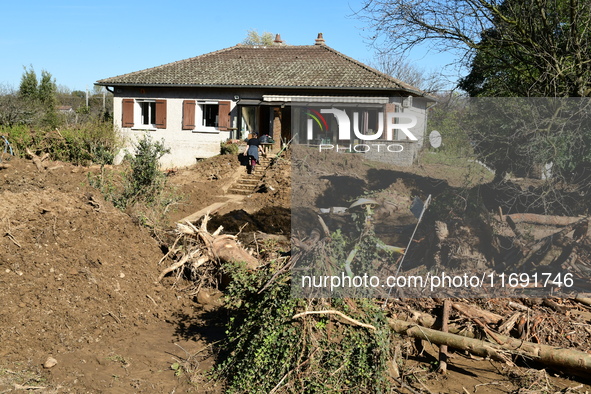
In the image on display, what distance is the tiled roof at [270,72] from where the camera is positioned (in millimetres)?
24922

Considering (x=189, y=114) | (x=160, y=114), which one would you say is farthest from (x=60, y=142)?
(x=189, y=114)

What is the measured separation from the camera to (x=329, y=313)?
563 centimetres

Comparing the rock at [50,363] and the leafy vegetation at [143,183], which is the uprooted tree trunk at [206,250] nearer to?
the leafy vegetation at [143,183]

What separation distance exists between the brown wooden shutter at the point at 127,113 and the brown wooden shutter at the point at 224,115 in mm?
4334

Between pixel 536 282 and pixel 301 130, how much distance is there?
1748 cm

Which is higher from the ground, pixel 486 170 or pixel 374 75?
pixel 374 75

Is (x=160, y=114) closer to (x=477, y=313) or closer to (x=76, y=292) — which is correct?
(x=76, y=292)

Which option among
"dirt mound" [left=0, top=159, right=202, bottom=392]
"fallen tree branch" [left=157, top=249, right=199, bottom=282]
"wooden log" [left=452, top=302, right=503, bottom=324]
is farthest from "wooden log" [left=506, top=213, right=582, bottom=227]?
"dirt mound" [left=0, top=159, right=202, bottom=392]

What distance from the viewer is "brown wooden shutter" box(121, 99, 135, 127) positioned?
27156 mm

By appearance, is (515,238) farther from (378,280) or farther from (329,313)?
(329,313)

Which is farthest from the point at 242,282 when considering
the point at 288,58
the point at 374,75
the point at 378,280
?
the point at 288,58

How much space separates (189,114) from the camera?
26.4m

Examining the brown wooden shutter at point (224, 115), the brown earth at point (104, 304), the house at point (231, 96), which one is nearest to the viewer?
the brown earth at point (104, 304)

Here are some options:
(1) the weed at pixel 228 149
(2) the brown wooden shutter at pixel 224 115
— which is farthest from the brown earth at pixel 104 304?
(2) the brown wooden shutter at pixel 224 115
